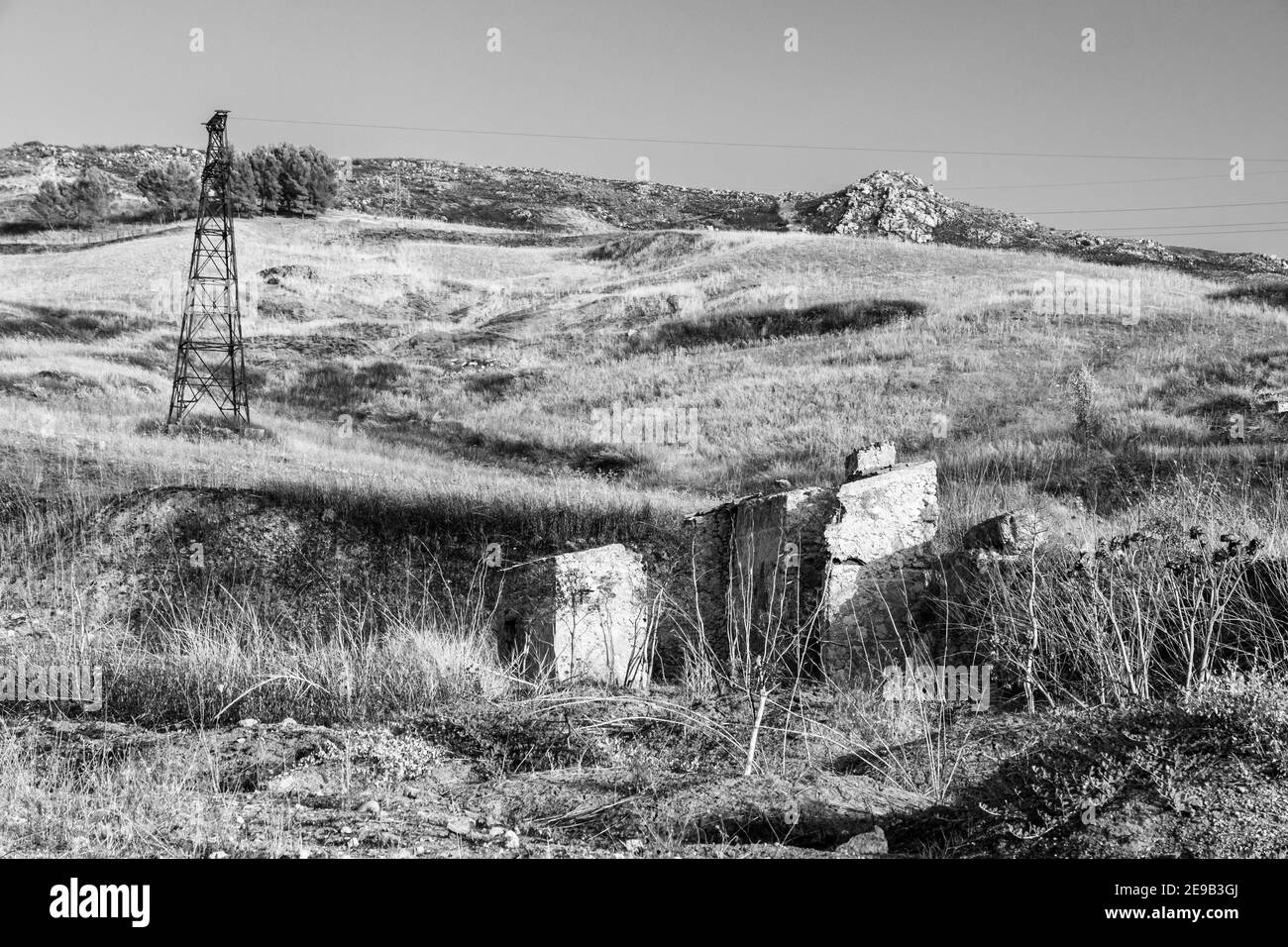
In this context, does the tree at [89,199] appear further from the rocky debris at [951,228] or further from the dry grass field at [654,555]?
the rocky debris at [951,228]

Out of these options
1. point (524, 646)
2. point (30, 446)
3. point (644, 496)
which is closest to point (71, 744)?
point (524, 646)

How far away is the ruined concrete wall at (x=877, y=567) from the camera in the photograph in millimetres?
8383

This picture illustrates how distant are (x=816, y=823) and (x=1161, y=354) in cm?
2349

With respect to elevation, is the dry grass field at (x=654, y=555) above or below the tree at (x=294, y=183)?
below

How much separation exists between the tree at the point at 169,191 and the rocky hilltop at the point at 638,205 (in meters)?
5.18

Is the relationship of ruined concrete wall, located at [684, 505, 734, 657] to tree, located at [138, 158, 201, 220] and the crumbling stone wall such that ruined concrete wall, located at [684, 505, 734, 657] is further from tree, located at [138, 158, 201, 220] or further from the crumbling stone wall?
tree, located at [138, 158, 201, 220]

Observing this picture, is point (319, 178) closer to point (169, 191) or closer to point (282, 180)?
point (282, 180)

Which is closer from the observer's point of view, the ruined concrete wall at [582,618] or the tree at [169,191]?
the ruined concrete wall at [582,618]

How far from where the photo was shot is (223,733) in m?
6.40

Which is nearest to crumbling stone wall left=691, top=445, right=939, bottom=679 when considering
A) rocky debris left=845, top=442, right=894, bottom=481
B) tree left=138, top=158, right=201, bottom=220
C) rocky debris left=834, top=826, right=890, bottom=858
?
rocky debris left=845, top=442, right=894, bottom=481

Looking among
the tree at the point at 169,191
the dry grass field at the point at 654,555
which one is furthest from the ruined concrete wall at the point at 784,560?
the tree at the point at 169,191

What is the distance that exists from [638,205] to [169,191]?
132 ft

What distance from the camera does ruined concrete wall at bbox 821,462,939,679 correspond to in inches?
330
